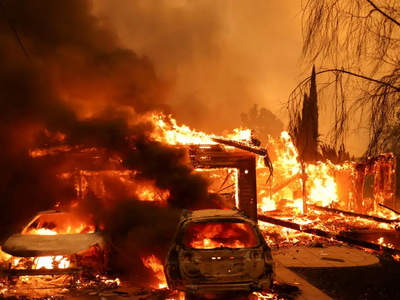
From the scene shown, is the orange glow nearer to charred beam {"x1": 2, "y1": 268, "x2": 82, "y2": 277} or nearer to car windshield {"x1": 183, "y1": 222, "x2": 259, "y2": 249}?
car windshield {"x1": 183, "y1": 222, "x2": 259, "y2": 249}

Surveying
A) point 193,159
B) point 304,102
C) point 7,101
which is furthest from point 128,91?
point 304,102

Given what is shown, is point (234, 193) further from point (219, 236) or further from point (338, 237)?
point (219, 236)

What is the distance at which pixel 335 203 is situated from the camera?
75.5 ft

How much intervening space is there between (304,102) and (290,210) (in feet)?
55.0

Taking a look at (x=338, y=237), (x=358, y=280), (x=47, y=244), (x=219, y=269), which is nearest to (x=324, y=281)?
(x=358, y=280)

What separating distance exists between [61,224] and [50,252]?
216 cm

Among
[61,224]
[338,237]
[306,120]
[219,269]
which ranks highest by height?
[306,120]

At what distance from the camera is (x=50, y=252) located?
666 cm

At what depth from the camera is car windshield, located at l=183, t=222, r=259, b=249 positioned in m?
6.96

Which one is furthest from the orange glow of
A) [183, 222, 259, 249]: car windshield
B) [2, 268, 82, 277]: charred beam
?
[2, 268, 82, 277]: charred beam

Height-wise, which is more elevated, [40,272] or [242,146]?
[242,146]

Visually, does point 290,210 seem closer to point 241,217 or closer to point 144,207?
point 144,207

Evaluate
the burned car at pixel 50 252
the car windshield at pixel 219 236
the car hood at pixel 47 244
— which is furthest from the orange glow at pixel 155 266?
the car hood at pixel 47 244

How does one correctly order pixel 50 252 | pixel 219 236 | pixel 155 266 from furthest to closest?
pixel 155 266
pixel 219 236
pixel 50 252
